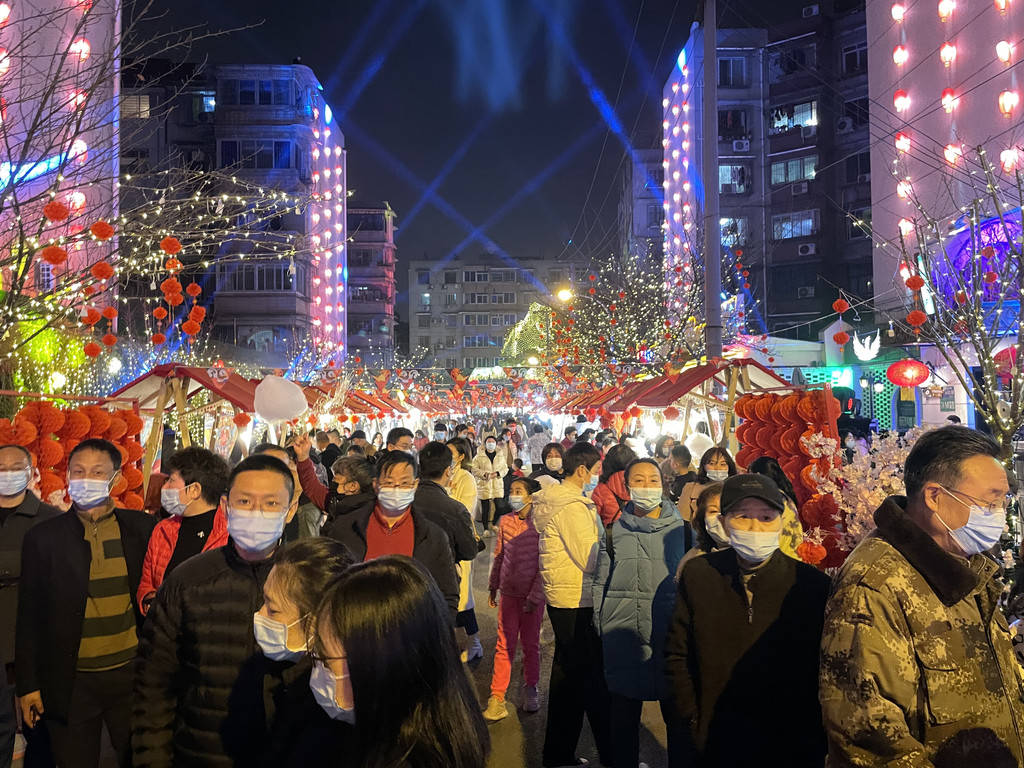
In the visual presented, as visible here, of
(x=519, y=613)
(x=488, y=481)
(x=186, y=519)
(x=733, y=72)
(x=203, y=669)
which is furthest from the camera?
(x=733, y=72)

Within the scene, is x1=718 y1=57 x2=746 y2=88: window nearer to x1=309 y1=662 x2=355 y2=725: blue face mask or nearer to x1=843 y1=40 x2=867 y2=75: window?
x1=843 y1=40 x2=867 y2=75: window

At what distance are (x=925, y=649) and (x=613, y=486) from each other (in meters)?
4.84

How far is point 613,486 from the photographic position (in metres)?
7.45

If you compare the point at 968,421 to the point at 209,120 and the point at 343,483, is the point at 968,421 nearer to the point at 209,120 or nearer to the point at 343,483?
the point at 343,483

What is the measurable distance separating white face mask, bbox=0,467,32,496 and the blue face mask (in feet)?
12.4

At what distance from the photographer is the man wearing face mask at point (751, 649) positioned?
3.45 metres

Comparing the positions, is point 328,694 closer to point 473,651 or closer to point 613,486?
point 613,486

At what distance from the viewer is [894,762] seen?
2.56 meters

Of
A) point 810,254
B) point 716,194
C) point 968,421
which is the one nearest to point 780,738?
point 716,194

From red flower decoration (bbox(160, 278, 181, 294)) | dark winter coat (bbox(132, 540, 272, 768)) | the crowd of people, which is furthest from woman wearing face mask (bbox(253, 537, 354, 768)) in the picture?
red flower decoration (bbox(160, 278, 181, 294))

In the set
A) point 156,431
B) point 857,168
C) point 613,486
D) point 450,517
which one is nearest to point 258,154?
point 857,168

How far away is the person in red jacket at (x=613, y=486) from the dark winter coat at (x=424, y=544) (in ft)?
7.11

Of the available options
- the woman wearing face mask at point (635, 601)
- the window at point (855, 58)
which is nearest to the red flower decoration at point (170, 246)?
the woman wearing face mask at point (635, 601)

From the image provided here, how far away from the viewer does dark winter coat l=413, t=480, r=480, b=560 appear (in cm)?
636
